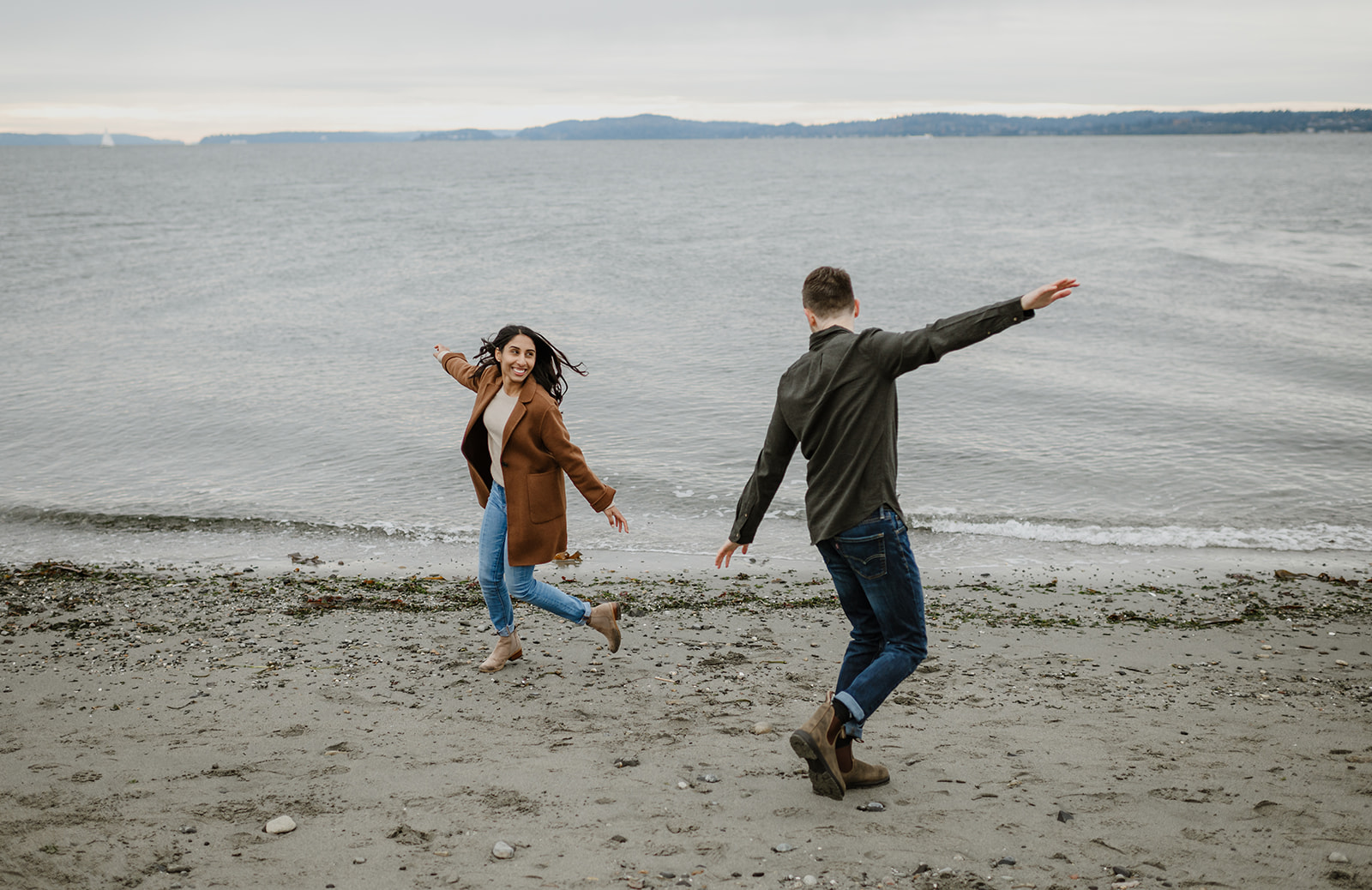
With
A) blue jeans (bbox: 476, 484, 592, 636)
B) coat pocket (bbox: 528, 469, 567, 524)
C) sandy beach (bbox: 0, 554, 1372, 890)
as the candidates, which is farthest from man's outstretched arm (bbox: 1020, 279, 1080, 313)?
blue jeans (bbox: 476, 484, 592, 636)

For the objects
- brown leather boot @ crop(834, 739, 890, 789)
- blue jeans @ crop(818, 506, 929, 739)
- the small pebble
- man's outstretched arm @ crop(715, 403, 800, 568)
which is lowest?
the small pebble

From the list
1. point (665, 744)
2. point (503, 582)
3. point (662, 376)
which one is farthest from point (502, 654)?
point (662, 376)

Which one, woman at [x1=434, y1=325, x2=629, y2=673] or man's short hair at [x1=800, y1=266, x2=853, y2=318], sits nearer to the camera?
man's short hair at [x1=800, y1=266, x2=853, y2=318]

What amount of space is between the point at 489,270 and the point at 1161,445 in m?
26.7

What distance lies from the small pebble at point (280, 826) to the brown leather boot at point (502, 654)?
187cm

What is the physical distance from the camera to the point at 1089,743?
4738 mm

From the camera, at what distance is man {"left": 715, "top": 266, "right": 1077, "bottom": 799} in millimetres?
3863

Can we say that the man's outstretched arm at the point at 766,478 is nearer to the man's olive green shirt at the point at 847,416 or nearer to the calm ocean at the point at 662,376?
the man's olive green shirt at the point at 847,416

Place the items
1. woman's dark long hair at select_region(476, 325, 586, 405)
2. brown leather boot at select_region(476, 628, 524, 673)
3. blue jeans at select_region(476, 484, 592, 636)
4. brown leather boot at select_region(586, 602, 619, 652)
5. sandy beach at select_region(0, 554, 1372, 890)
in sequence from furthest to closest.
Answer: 1. brown leather boot at select_region(586, 602, 619, 652)
2. brown leather boot at select_region(476, 628, 524, 673)
3. blue jeans at select_region(476, 484, 592, 636)
4. woman's dark long hair at select_region(476, 325, 586, 405)
5. sandy beach at select_region(0, 554, 1372, 890)

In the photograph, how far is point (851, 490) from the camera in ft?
12.8

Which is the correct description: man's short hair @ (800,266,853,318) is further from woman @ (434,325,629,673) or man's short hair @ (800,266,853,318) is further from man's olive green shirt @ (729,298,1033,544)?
woman @ (434,325,629,673)

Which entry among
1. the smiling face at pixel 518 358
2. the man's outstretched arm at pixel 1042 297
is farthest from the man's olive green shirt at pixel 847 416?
the smiling face at pixel 518 358

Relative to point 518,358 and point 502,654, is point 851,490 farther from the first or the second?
point 502,654

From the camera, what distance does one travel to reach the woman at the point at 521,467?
538 centimetres
